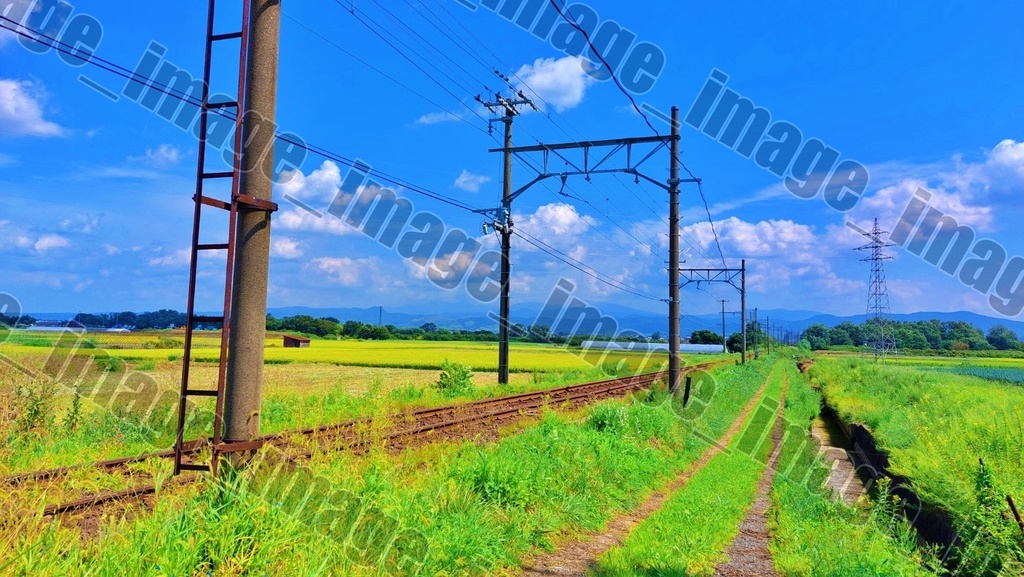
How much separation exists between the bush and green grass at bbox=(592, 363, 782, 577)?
7.99 m

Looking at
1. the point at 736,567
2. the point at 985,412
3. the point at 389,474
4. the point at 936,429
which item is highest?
the point at 985,412

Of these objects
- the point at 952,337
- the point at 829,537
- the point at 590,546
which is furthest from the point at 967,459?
the point at 952,337

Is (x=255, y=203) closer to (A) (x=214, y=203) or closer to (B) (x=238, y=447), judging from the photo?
(A) (x=214, y=203)

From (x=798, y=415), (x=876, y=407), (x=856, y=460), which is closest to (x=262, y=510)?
(x=856, y=460)

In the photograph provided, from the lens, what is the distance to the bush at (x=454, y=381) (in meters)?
18.8

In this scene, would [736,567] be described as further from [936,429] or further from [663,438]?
[936,429]

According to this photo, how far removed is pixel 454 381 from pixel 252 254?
46.7 feet

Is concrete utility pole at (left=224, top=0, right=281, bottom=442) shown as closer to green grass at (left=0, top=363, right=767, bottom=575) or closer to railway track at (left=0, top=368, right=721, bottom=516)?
railway track at (left=0, top=368, right=721, bottom=516)

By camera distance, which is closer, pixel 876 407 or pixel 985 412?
pixel 985 412

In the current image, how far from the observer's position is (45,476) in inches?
237

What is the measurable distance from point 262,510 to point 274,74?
155 inches

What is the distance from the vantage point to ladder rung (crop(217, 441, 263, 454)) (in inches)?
208

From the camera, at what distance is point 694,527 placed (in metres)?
8.02

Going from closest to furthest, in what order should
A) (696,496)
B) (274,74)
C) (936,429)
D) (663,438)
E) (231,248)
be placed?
1. (231,248)
2. (274,74)
3. (696,496)
4. (936,429)
5. (663,438)
